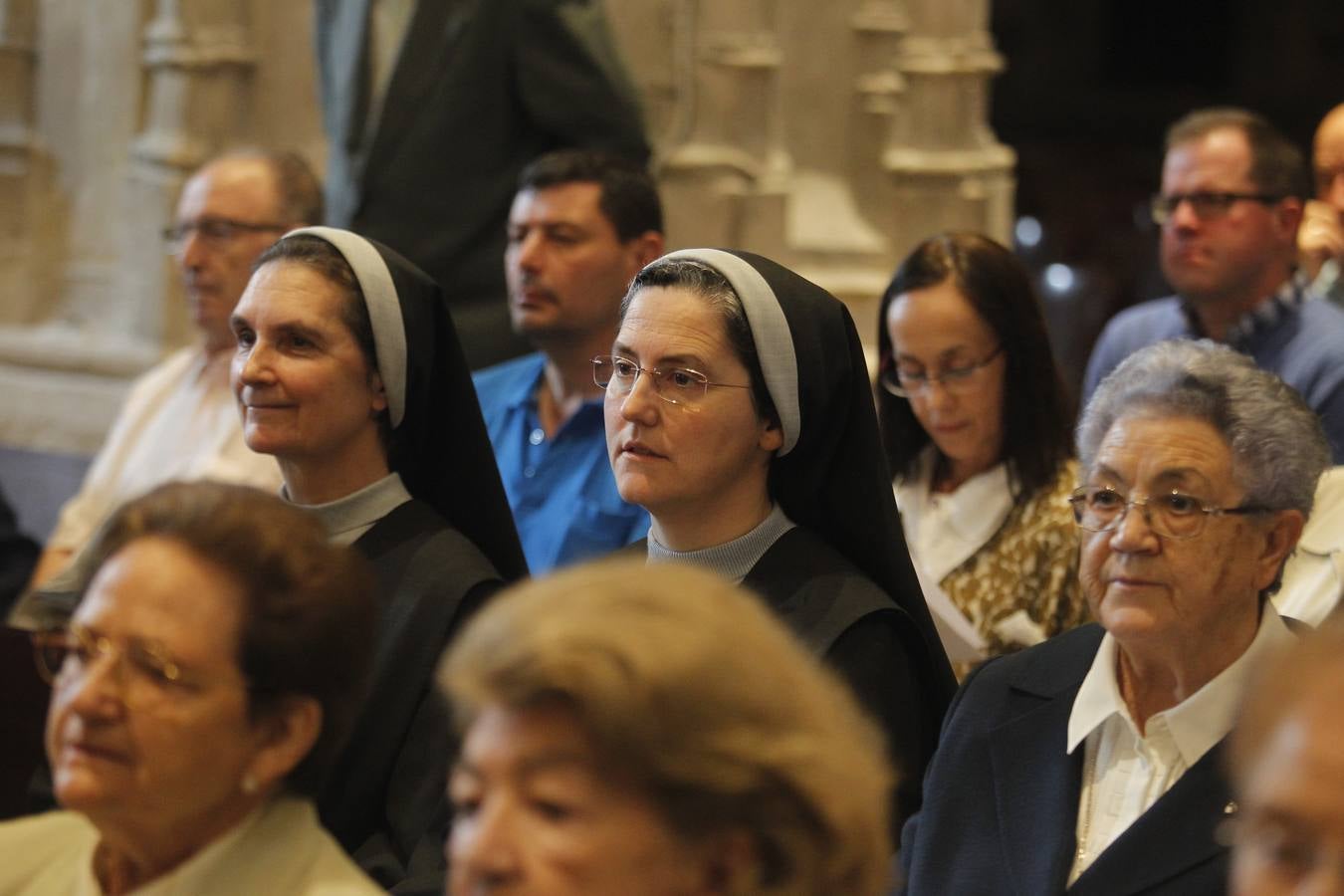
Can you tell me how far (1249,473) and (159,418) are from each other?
3.12 metres

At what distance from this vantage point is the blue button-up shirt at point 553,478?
13.9 feet

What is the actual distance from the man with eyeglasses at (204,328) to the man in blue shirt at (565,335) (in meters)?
0.64

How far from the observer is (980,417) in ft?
12.9

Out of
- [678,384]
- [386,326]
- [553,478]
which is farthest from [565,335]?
[678,384]

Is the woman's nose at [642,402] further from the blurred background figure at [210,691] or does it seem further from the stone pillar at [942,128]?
the stone pillar at [942,128]

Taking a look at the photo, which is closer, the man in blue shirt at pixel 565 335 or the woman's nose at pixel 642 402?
the woman's nose at pixel 642 402

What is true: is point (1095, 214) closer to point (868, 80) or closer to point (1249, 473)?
point (868, 80)

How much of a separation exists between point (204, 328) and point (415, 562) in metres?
2.04

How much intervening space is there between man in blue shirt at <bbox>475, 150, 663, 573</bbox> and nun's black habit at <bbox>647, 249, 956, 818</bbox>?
106 centimetres

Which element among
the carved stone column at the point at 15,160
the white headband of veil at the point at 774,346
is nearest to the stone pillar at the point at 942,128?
the carved stone column at the point at 15,160

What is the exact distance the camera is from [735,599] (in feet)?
5.77

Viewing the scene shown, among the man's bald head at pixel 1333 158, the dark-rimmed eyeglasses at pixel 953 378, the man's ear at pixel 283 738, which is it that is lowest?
the man's ear at pixel 283 738

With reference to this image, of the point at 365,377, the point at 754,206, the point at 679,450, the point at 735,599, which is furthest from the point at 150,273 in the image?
the point at 735,599

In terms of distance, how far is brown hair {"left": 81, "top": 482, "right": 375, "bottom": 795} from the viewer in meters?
2.17
